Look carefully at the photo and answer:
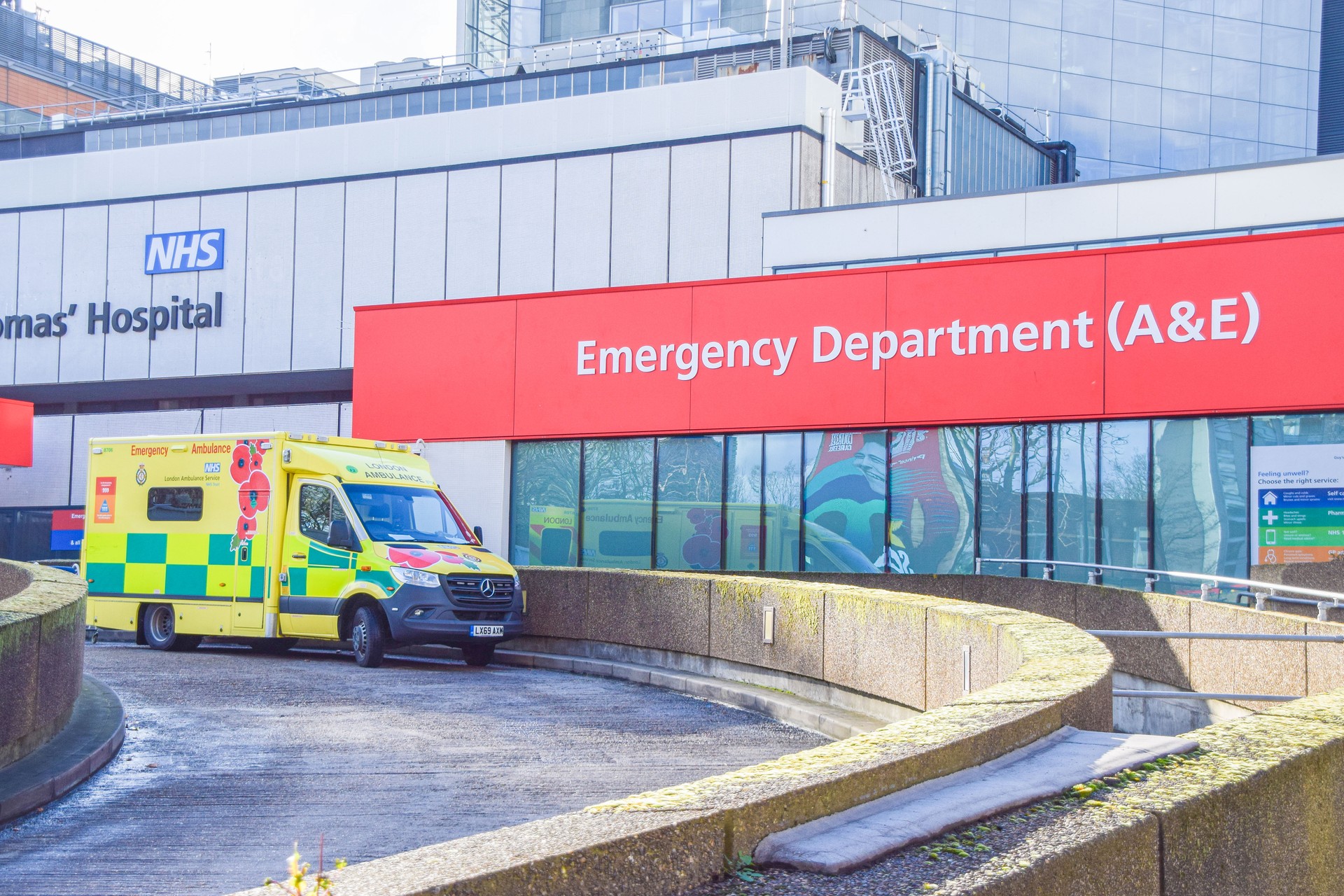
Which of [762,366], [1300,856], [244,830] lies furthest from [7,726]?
[762,366]

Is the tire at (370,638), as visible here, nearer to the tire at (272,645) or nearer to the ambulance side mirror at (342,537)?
the ambulance side mirror at (342,537)

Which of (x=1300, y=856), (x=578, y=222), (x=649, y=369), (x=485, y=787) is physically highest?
(x=578, y=222)

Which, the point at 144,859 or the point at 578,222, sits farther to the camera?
the point at 578,222

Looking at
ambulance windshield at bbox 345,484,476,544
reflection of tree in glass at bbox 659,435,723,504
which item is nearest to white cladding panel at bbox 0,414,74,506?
reflection of tree in glass at bbox 659,435,723,504

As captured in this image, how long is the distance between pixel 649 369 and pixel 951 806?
20.6 m

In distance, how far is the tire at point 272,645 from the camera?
19.0 meters

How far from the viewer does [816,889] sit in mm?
3498

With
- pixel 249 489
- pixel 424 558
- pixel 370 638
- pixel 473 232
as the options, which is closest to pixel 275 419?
pixel 473 232

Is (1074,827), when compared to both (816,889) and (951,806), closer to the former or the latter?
(951,806)

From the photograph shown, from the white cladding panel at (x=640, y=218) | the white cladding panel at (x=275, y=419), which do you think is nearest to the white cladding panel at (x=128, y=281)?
→ the white cladding panel at (x=275, y=419)

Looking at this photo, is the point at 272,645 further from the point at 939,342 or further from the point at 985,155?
the point at 985,155

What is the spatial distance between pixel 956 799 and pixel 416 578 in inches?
498

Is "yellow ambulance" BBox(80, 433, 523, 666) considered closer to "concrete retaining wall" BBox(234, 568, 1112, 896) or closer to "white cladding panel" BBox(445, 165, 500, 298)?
"concrete retaining wall" BBox(234, 568, 1112, 896)

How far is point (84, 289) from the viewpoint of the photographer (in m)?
39.1
